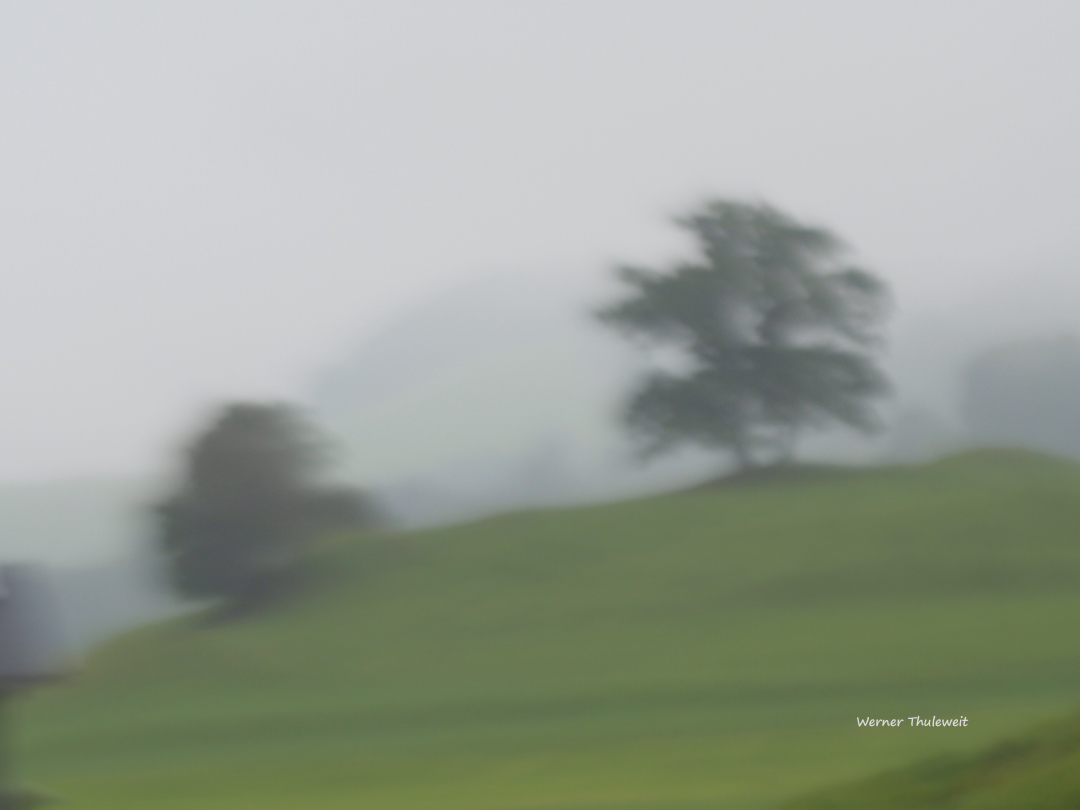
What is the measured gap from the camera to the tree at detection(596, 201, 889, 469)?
4941 cm

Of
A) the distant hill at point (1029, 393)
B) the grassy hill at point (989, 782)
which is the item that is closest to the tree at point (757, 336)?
the distant hill at point (1029, 393)

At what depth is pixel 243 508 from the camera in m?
41.4

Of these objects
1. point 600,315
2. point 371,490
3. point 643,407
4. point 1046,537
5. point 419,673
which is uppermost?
point 600,315

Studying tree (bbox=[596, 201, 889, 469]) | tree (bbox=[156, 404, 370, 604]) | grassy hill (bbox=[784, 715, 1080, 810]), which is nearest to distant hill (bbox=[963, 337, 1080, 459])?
tree (bbox=[596, 201, 889, 469])

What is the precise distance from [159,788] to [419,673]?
11.8 meters

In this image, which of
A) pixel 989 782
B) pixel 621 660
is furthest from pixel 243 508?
pixel 989 782

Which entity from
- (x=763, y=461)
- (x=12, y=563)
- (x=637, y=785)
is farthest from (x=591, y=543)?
(x=12, y=563)

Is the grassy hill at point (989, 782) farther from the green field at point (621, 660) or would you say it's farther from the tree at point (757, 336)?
the tree at point (757, 336)

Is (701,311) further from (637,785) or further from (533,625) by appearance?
(637,785)

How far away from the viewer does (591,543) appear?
42.0 metres

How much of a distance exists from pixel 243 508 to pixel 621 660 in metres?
12.9

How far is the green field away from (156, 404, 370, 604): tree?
4.44 feet

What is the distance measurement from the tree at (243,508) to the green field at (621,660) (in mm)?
1353

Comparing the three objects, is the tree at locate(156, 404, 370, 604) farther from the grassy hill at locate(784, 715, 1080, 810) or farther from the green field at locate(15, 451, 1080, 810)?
the grassy hill at locate(784, 715, 1080, 810)
